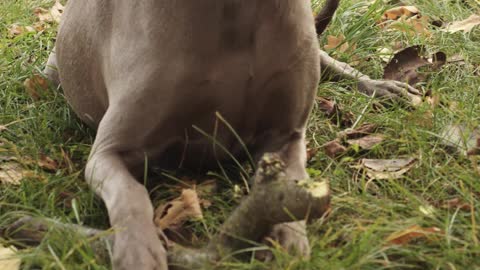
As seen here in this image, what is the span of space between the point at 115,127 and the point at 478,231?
3.70 feet

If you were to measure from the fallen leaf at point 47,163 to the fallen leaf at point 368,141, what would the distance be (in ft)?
3.44

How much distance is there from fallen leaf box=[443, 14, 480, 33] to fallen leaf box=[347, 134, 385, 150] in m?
1.27

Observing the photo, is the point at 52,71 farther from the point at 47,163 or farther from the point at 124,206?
the point at 124,206

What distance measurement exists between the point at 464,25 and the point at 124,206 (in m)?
2.39

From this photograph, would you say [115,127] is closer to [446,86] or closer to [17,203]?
[17,203]

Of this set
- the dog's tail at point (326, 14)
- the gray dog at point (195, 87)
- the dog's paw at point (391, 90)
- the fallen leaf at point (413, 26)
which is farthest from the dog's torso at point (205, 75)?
the fallen leaf at point (413, 26)

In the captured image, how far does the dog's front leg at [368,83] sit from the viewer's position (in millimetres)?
3537

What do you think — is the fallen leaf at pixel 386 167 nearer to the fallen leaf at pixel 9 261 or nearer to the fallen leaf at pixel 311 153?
the fallen leaf at pixel 311 153

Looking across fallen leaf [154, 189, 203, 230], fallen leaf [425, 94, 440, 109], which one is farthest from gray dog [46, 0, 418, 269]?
fallen leaf [425, 94, 440, 109]

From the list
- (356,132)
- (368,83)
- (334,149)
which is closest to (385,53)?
(368,83)

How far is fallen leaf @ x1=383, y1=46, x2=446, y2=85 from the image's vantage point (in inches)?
149

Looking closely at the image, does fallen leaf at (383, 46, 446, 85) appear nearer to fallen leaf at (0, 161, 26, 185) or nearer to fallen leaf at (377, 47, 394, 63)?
fallen leaf at (377, 47, 394, 63)

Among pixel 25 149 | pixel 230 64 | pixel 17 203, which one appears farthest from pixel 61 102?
pixel 230 64

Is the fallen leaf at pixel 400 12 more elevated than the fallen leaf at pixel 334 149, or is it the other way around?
the fallen leaf at pixel 334 149
